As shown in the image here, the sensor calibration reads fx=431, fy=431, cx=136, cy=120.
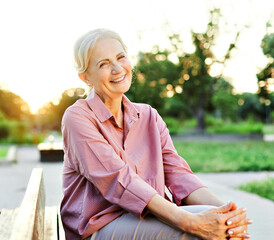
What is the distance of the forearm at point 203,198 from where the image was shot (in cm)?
216

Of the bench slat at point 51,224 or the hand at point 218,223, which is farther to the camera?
the bench slat at point 51,224

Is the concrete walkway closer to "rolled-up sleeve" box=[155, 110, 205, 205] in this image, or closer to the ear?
"rolled-up sleeve" box=[155, 110, 205, 205]

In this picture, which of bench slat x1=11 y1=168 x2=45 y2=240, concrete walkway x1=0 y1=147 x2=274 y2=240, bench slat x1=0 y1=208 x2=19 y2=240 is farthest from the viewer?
concrete walkway x1=0 y1=147 x2=274 y2=240

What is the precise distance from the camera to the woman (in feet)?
5.83

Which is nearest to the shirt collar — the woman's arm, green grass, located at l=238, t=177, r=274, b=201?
the woman's arm

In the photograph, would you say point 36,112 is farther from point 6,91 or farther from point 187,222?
point 187,222

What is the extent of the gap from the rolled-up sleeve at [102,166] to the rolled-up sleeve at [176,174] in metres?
0.38

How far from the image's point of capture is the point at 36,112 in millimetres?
62406

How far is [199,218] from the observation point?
174 centimetres

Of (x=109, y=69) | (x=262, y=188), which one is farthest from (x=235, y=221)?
(x=262, y=188)

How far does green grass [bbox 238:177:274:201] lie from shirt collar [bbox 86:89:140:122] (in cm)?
500

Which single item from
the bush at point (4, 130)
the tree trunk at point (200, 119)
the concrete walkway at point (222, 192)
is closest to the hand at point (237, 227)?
the concrete walkway at point (222, 192)

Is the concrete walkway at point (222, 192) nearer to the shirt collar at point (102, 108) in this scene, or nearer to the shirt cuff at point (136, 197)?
the shirt collar at point (102, 108)

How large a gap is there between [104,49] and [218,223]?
97cm
